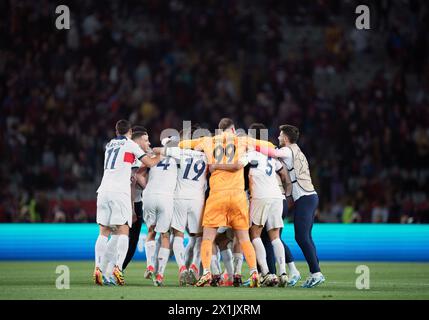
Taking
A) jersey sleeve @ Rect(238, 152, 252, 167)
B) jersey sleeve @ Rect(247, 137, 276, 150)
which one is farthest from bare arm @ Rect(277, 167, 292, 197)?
jersey sleeve @ Rect(238, 152, 252, 167)

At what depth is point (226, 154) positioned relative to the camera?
14.4 metres

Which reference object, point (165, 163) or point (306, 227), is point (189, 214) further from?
point (306, 227)

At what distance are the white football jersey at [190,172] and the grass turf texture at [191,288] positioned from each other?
55.4 inches

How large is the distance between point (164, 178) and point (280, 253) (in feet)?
6.88

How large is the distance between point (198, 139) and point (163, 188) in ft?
3.28

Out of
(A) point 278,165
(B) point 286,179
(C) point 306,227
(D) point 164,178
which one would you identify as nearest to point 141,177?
(D) point 164,178

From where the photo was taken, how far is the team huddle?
14414mm

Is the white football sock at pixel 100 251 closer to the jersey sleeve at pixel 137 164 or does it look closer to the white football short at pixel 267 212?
the jersey sleeve at pixel 137 164

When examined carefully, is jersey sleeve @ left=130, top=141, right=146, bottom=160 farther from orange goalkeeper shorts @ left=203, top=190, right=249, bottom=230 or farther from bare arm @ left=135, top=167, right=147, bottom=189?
orange goalkeeper shorts @ left=203, top=190, right=249, bottom=230

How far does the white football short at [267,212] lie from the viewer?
1473 cm

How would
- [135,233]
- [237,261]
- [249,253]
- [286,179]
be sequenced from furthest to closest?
[135,233], [286,179], [237,261], [249,253]

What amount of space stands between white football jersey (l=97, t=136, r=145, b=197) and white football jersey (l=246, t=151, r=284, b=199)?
5.39ft

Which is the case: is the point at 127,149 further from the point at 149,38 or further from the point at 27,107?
the point at 149,38

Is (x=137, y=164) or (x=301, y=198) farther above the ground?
(x=137, y=164)
